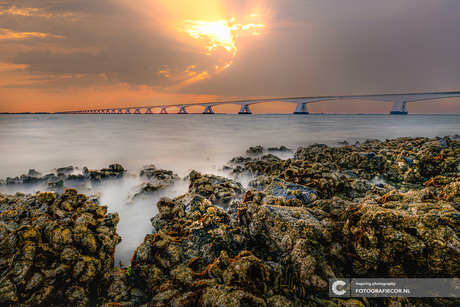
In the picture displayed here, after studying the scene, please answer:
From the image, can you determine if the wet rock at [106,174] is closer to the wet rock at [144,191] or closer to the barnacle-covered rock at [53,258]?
the wet rock at [144,191]

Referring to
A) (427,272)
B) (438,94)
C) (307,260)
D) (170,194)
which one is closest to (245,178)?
(170,194)

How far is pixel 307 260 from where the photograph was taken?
2164 millimetres

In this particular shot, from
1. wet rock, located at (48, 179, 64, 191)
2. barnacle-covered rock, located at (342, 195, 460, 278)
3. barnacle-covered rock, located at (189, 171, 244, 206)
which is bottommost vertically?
wet rock, located at (48, 179, 64, 191)

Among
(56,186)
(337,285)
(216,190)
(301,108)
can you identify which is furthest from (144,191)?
(301,108)

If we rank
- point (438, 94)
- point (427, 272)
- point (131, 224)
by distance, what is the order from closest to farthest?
point (427, 272), point (131, 224), point (438, 94)

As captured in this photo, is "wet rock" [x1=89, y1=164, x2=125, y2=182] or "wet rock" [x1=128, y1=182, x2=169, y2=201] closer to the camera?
"wet rock" [x1=128, y1=182, x2=169, y2=201]

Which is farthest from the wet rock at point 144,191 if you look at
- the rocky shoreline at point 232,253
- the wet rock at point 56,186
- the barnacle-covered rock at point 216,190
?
the wet rock at point 56,186

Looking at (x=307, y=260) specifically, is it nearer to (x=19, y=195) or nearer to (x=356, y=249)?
(x=356, y=249)

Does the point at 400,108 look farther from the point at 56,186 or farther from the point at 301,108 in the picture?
the point at 56,186

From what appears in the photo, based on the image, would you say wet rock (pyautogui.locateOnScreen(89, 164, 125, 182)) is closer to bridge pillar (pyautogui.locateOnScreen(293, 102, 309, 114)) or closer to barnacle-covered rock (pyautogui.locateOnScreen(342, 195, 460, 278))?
barnacle-covered rock (pyautogui.locateOnScreen(342, 195, 460, 278))

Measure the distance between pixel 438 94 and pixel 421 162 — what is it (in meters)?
55.0

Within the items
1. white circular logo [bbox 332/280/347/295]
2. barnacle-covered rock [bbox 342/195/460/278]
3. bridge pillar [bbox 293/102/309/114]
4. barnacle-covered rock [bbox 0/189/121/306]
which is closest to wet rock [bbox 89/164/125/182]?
barnacle-covered rock [bbox 0/189/121/306]

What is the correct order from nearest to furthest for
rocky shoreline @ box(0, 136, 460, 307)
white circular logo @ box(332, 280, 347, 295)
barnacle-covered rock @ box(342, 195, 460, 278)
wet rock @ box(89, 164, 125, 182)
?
barnacle-covered rock @ box(342, 195, 460, 278) → rocky shoreline @ box(0, 136, 460, 307) → white circular logo @ box(332, 280, 347, 295) → wet rock @ box(89, 164, 125, 182)

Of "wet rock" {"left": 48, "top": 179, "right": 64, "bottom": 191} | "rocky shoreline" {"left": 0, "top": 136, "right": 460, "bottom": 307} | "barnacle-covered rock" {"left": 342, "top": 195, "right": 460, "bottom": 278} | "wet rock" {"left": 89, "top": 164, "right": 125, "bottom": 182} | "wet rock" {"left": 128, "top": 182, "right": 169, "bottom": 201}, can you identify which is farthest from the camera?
"wet rock" {"left": 89, "top": 164, "right": 125, "bottom": 182}
